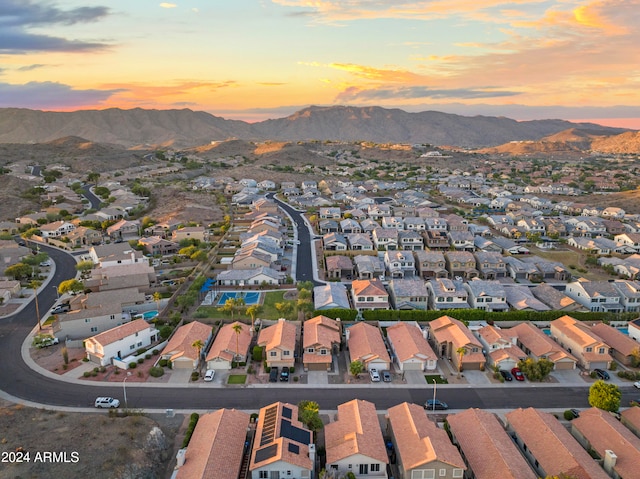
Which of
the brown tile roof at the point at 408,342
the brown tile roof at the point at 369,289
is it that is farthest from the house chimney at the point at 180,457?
the brown tile roof at the point at 369,289

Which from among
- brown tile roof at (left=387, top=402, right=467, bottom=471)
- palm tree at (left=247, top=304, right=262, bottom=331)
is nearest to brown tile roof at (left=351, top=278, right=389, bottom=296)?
palm tree at (left=247, top=304, right=262, bottom=331)

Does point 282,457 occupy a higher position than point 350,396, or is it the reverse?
point 282,457

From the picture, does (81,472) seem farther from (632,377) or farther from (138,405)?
(632,377)

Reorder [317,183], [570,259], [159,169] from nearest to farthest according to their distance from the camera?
[570,259] → [317,183] → [159,169]

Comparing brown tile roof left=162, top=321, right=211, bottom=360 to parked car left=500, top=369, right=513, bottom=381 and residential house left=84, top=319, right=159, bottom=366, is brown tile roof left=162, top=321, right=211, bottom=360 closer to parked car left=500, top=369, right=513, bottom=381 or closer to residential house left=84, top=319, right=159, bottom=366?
residential house left=84, top=319, right=159, bottom=366

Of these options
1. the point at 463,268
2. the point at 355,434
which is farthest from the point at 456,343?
the point at 463,268

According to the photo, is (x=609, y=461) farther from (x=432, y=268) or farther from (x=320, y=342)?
(x=432, y=268)

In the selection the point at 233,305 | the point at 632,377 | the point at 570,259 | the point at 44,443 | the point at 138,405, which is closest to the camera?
the point at 44,443

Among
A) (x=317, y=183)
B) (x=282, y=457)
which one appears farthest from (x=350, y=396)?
(x=317, y=183)
